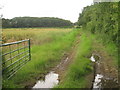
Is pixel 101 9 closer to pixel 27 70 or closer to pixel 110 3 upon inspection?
pixel 110 3

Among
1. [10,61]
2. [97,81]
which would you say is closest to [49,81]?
[97,81]

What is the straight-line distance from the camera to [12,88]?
4.63m

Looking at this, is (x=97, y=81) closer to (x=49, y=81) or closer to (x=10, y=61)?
(x=49, y=81)

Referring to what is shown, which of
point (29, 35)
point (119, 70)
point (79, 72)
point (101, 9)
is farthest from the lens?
point (29, 35)

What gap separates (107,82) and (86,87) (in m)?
1.08

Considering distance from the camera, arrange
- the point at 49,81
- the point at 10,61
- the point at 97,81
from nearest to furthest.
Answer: the point at 97,81 < the point at 49,81 < the point at 10,61

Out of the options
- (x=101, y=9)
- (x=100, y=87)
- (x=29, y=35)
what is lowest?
(x=100, y=87)

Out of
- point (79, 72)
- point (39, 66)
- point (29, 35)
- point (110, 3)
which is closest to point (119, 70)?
point (79, 72)

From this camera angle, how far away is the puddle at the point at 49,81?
18.2 ft

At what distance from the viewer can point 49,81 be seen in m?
6.00

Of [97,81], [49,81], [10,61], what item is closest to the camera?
[97,81]

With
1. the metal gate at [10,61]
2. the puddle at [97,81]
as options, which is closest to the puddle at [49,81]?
the metal gate at [10,61]

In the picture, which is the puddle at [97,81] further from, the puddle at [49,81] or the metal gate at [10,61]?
the metal gate at [10,61]

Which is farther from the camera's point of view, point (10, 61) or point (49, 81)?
point (10, 61)
